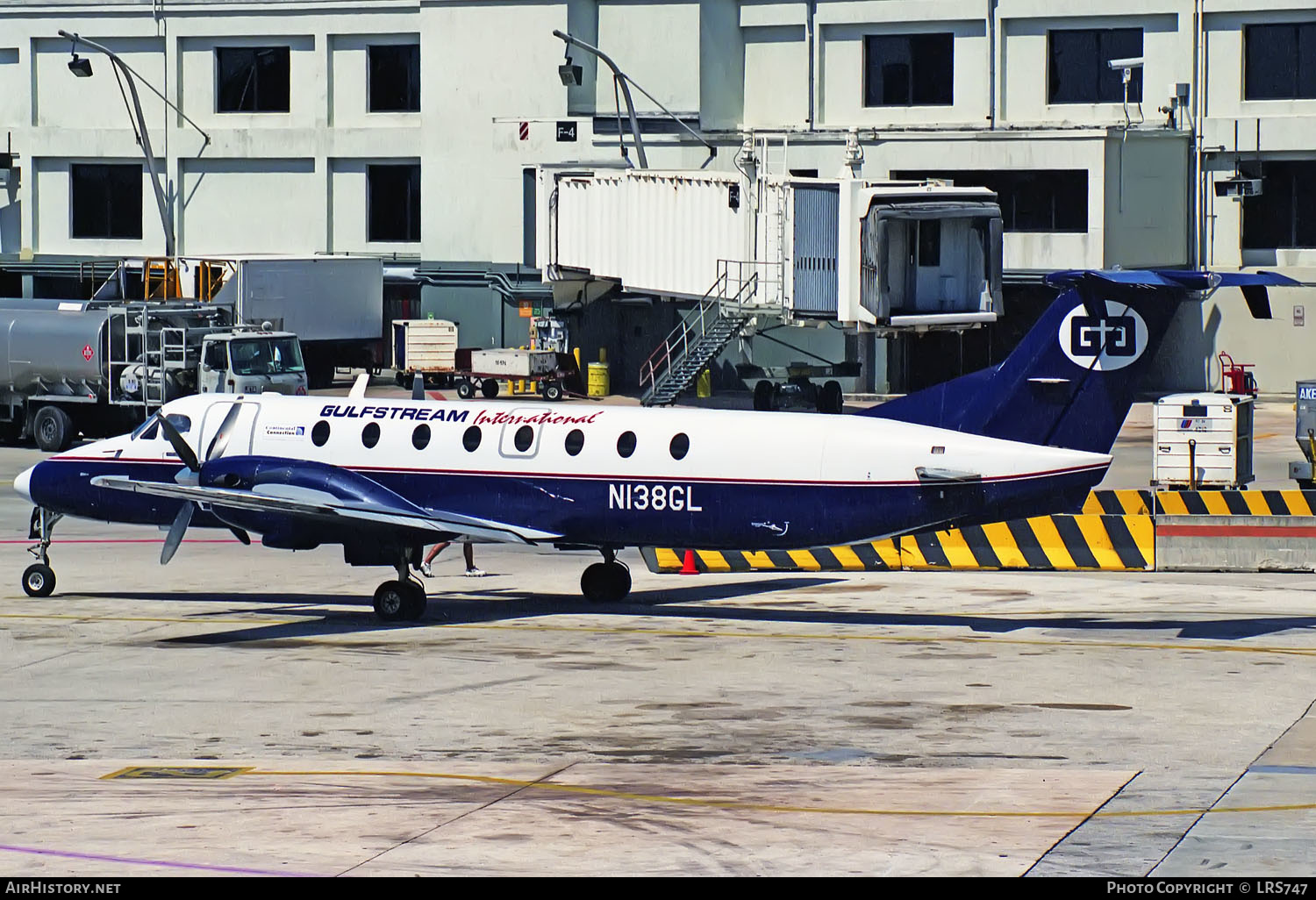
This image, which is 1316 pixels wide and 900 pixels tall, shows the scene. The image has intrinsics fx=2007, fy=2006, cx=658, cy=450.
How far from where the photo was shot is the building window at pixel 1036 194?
62.8 meters

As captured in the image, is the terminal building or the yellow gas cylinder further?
the yellow gas cylinder

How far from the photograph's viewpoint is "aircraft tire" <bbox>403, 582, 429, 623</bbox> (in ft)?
84.8

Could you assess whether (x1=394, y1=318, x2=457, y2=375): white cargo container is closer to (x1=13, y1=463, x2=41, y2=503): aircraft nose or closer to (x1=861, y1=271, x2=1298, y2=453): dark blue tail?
(x1=13, y1=463, x2=41, y2=503): aircraft nose

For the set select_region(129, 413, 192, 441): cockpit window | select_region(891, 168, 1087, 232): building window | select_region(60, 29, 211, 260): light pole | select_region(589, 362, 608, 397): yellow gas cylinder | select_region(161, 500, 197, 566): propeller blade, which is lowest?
select_region(161, 500, 197, 566): propeller blade

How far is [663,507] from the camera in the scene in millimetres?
25328

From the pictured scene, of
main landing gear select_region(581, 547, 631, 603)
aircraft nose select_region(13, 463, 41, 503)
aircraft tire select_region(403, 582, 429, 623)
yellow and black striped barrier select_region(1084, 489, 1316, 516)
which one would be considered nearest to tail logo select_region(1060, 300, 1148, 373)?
yellow and black striped barrier select_region(1084, 489, 1316, 516)

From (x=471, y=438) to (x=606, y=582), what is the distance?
9.29 feet

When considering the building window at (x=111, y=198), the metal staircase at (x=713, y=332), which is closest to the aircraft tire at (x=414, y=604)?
the metal staircase at (x=713, y=332)

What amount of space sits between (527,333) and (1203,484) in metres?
36.0

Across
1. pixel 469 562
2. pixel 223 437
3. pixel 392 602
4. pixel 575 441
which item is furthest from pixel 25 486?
pixel 575 441

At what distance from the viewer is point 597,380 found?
63719 mm

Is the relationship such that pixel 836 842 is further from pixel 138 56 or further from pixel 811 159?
pixel 138 56

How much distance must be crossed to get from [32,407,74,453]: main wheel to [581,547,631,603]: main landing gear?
22459 mm

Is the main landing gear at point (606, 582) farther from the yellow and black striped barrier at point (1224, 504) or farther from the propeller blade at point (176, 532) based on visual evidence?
the yellow and black striped barrier at point (1224, 504)
